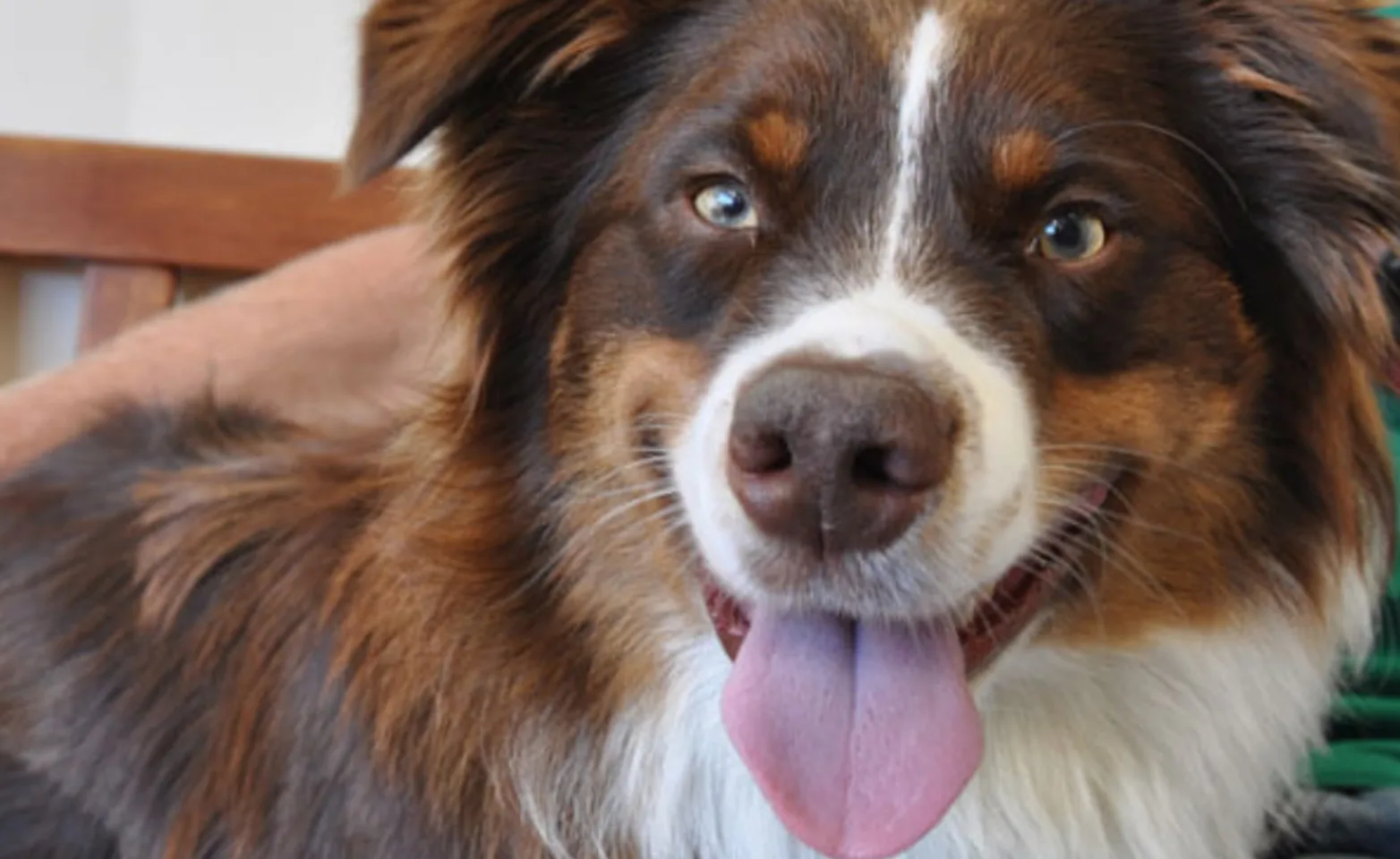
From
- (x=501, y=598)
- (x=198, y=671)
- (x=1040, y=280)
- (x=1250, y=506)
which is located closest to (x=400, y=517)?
(x=501, y=598)

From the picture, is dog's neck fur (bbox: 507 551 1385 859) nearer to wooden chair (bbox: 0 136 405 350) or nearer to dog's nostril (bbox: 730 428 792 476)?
dog's nostril (bbox: 730 428 792 476)

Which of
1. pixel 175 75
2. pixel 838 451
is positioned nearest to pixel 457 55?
pixel 838 451

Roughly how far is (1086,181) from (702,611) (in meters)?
0.49

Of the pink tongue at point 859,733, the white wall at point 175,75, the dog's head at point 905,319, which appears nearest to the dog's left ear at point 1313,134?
the dog's head at point 905,319

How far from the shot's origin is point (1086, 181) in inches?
51.5

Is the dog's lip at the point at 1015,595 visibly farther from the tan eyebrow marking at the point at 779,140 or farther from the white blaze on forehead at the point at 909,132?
the tan eyebrow marking at the point at 779,140

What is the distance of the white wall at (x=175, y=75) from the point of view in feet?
9.34

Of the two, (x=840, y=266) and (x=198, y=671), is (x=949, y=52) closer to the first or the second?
(x=840, y=266)

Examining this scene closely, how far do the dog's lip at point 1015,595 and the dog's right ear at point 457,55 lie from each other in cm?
46

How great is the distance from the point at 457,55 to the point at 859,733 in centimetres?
67

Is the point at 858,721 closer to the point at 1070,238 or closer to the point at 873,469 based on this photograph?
the point at 873,469

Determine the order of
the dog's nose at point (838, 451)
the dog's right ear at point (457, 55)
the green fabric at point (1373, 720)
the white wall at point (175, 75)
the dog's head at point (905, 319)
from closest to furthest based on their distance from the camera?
the dog's nose at point (838, 451)
the dog's head at point (905, 319)
the dog's right ear at point (457, 55)
the green fabric at point (1373, 720)
the white wall at point (175, 75)

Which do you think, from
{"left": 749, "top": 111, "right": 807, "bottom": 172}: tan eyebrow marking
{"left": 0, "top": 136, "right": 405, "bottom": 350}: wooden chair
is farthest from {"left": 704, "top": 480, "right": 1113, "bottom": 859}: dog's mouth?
{"left": 0, "top": 136, "right": 405, "bottom": 350}: wooden chair

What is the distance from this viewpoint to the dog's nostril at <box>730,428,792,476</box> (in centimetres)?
112
